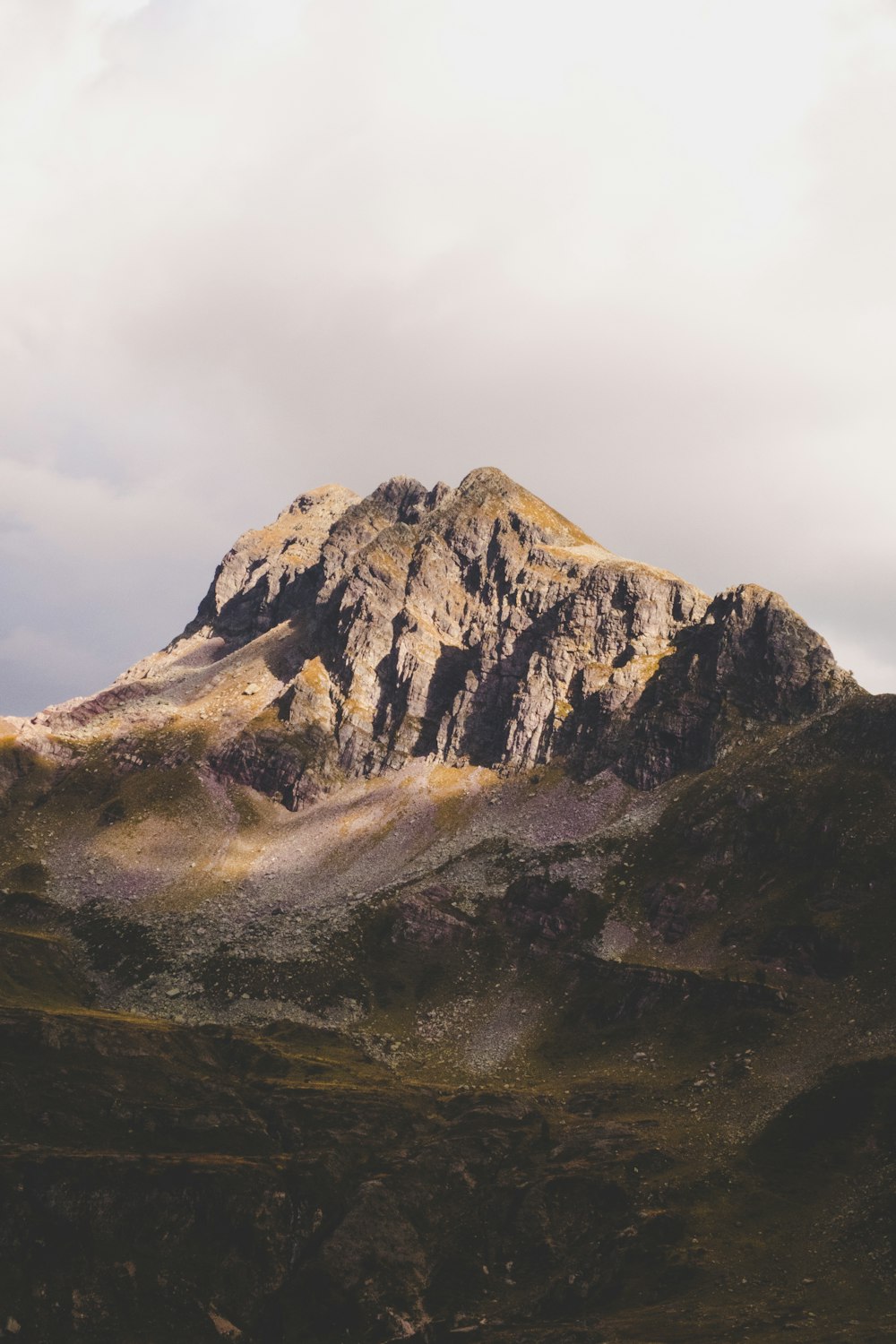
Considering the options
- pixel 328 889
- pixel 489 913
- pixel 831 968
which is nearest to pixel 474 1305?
pixel 831 968

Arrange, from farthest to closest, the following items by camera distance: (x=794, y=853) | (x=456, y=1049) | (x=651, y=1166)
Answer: (x=794, y=853) < (x=456, y=1049) < (x=651, y=1166)

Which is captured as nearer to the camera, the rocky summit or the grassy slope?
the grassy slope

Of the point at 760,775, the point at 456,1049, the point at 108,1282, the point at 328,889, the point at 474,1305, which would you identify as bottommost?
the point at 108,1282

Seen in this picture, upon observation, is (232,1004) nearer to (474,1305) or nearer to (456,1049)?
(456,1049)

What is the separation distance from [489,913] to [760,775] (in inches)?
2491

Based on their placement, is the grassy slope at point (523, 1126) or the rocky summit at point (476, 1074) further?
the rocky summit at point (476, 1074)

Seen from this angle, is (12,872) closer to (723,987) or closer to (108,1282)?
(108,1282)

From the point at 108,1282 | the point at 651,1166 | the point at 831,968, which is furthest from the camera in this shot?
the point at 831,968

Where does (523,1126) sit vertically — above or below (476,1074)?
above

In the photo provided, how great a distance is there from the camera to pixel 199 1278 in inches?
3049

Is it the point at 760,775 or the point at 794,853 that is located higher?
the point at 760,775

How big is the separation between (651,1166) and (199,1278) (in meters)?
44.9

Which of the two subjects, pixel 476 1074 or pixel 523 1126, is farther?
pixel 476 1074

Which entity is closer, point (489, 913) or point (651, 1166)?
point (651, 1166)
